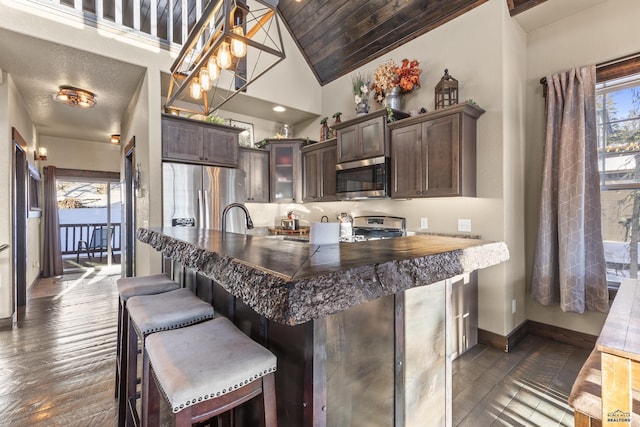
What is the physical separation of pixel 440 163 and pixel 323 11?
265 centimetres

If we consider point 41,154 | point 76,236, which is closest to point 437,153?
point 41,154

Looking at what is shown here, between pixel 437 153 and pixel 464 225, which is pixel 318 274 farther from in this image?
pixel 464 225

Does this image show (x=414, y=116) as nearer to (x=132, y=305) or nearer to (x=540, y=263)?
(x=540, y=263)

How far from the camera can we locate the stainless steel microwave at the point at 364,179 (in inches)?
133

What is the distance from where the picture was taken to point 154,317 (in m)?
1.29

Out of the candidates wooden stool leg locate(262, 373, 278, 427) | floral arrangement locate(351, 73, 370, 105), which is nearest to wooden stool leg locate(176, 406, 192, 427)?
wooden stool leg locate(262, 373, 278, 427)

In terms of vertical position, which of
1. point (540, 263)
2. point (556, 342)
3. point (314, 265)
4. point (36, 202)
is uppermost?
point (36, 202)

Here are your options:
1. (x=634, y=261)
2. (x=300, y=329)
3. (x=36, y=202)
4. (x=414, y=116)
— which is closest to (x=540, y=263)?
(x=634, y=261)

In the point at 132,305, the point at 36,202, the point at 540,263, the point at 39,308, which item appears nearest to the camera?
the point at 132,305

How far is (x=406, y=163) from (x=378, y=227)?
95 centimetres

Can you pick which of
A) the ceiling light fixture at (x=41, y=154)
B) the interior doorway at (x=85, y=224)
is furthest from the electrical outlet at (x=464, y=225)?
the interior doorway at (x=85, y=224)

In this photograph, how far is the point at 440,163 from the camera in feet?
9.51

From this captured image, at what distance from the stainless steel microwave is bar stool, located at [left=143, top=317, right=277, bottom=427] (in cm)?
262

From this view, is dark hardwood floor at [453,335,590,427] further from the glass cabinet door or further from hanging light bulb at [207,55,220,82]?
the glass cabinet door
